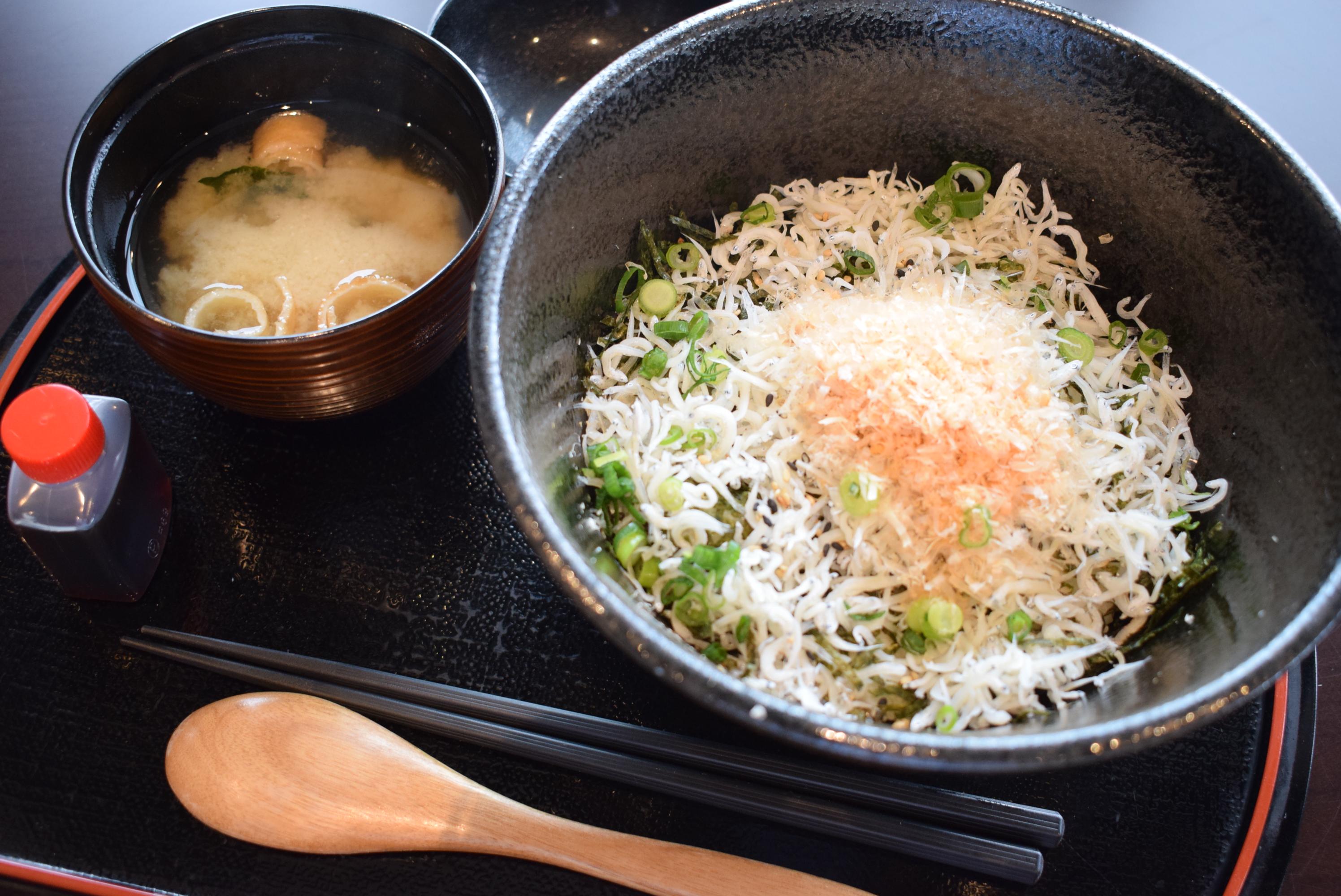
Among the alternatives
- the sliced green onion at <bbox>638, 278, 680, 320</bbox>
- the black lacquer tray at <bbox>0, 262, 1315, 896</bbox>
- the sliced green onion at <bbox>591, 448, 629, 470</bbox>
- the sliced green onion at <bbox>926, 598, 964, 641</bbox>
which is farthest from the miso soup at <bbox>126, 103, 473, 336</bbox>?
the sliced green onion at <bbox>926, 598, 964, 641</bbox>

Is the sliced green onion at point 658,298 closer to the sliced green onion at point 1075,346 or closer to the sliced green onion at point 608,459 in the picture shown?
the sliced green onion at point 608,459

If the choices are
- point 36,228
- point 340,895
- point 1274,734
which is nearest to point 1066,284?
point 1274,734

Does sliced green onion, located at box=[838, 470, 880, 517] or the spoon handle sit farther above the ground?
sliced green onion, located at box=[838, 470, 880, 517]

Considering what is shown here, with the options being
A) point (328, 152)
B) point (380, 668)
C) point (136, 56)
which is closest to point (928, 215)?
point (328, 152)

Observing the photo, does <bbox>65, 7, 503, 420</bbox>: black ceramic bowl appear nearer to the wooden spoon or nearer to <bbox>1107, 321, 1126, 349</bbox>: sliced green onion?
the wooden spoon

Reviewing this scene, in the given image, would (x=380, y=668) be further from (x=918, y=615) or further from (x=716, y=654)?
(x=918, y=615)

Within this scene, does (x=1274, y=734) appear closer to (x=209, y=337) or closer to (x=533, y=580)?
(x=533, y=580)
